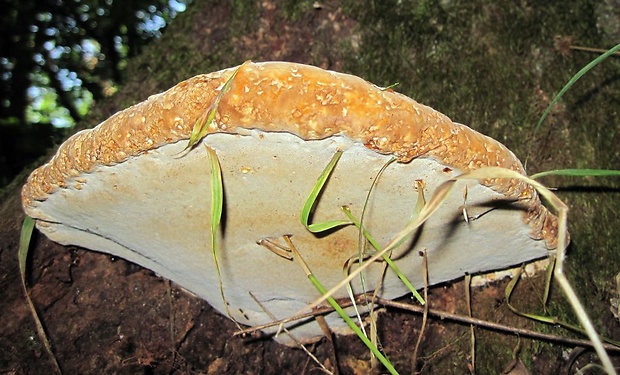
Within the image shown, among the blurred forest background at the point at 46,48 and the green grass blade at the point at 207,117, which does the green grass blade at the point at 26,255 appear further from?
the blurred forest background at the point at 46,48

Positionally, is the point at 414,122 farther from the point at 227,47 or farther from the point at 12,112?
the point at 12,112

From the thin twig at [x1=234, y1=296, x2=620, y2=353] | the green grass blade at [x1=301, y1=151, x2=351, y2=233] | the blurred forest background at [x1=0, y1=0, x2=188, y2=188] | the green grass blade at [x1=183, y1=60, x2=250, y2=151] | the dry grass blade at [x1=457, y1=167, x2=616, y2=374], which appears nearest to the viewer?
the dry grass blade at [x1=457, y1=167, x2=616, y2=374]

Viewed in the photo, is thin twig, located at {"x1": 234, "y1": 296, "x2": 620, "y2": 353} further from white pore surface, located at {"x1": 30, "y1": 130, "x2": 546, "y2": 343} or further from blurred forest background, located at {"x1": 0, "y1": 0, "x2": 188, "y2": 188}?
blurred forest background, located at {"x1": 0, "y1": 0, "x2": 188, "y2": 188}

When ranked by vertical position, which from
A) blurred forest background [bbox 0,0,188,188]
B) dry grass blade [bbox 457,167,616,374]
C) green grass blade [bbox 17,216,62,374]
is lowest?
blurred forest background [bbox 0,0,188,188]

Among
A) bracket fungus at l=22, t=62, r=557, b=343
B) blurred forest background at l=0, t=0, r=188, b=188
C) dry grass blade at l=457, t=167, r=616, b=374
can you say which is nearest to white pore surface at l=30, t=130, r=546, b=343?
bracket fungus at l=22, t=62, r=557, b=343

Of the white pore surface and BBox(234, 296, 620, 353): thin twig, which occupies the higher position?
the white pore surface

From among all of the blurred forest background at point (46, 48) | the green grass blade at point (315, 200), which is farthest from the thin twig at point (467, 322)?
the blurred forest background at point (46, 48)
